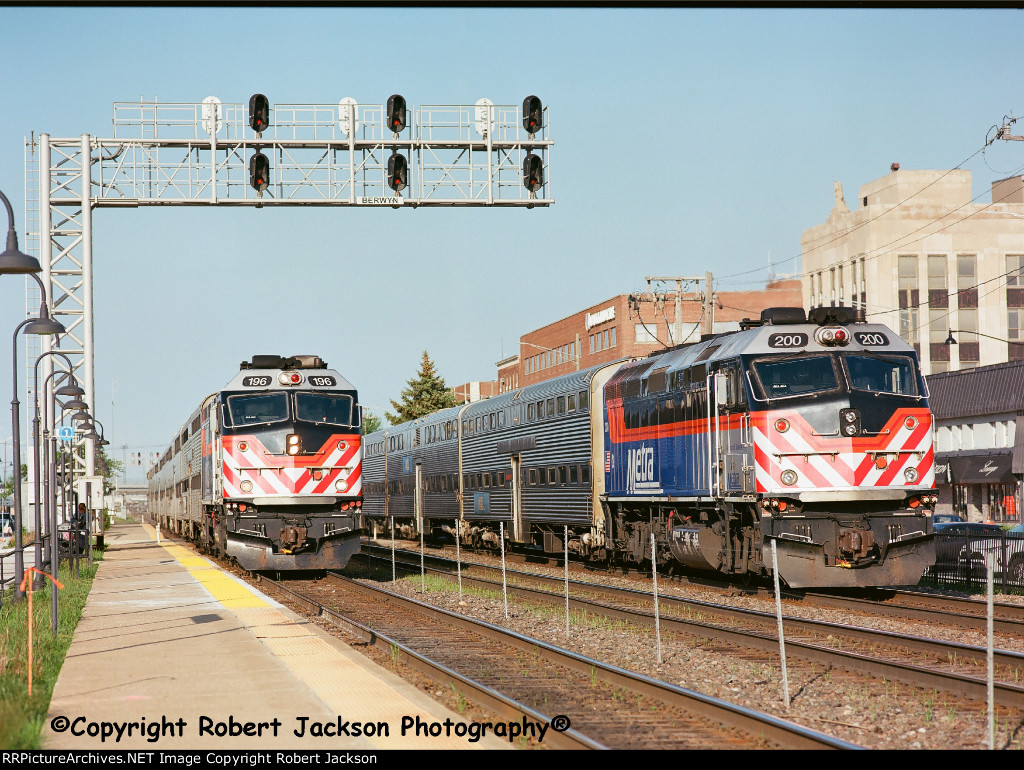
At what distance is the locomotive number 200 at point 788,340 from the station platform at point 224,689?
854 cm

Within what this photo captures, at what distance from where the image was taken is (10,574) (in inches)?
1353

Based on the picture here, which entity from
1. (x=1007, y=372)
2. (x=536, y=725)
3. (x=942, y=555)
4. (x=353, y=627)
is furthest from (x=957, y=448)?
(x=536, y=725)

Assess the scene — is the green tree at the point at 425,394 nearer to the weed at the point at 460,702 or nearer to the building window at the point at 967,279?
the building window at the point at 967,279

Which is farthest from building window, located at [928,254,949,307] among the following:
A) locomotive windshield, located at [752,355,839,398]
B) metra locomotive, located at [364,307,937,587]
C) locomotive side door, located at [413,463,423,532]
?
locomotive windshield, located at [752,355,839,398]

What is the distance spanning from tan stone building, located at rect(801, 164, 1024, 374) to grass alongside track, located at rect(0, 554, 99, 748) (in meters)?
71.4

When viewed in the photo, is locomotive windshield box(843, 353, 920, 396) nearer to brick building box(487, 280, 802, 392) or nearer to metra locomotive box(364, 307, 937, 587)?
metra locomotive box(364, 307, 937, 587)

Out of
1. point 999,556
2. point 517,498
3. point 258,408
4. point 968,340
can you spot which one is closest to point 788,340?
point 999,556

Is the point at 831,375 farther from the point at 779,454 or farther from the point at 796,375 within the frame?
the point at 779,454

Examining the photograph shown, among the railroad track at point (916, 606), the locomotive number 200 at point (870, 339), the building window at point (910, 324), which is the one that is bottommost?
the railroad track at point (916, 606)

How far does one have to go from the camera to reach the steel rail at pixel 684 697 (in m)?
9.49

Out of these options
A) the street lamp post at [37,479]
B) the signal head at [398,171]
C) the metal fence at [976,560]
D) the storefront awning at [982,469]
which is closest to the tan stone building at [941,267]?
the storefront awning at [982,469]

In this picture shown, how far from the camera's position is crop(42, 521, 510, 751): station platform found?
377 inches

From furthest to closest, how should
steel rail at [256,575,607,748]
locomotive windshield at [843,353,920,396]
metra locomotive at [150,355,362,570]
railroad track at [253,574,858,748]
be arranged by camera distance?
metra locomotive at [150,355,362,570] < locomotive windshield at [843,353,920,396] < railroad track at [253,574,858,748] < steel rail at [256,575,607,748]

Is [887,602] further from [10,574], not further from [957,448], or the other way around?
[957,448]
